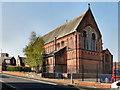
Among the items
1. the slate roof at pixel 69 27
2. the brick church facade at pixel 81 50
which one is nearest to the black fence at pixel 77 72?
the brick church facade at pixel 81 50

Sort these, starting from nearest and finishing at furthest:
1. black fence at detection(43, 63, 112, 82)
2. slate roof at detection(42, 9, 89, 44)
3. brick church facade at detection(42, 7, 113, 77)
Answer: black fence at detection(43, 63, 112, 82), brick church facade at detection(42, 7, 113, 77), slate roof at detection(42, 9, 89, 44)

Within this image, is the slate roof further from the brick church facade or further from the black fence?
the black fence

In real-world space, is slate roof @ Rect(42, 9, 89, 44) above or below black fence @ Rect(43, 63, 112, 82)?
above

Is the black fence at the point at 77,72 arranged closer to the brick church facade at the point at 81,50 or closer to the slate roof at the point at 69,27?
the brick church facade at the point at 81,50

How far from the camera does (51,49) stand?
59.3 metres

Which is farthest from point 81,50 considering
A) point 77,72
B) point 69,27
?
point 69,27

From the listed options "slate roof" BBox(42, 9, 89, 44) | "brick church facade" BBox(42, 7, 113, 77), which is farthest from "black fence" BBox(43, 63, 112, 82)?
"slate roof" BBox(42, 9, 89, 44)

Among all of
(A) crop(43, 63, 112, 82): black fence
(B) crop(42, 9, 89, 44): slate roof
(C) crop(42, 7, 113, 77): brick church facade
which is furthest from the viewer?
(B) crop(42, 9, 89, 44): slate roof

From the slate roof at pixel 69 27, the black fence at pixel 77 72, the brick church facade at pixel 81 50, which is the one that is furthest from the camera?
the slate roof at pixel 69 27

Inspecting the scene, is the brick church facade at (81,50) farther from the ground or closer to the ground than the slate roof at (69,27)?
closer to the ground

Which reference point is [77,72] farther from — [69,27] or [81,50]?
[69,27]

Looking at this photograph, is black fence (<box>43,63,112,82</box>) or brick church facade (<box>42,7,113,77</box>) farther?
brick church facade (<box>42,7,113,77</box>)

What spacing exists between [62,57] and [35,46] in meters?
9.30

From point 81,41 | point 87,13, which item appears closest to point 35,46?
point 81,41
